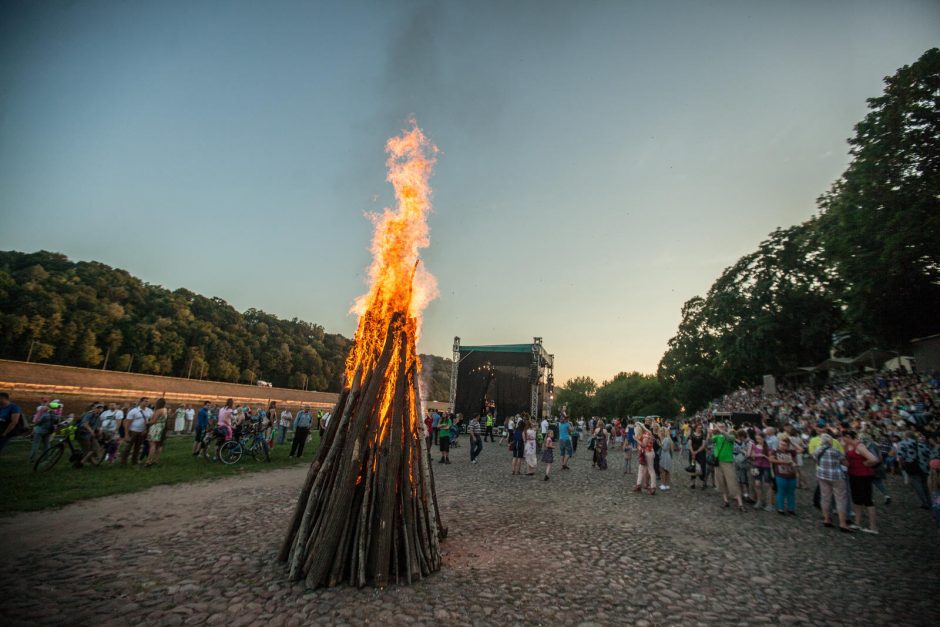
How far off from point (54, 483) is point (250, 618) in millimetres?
8747

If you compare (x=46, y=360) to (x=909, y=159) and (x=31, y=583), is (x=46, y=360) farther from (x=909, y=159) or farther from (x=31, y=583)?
(x=909, y=159)

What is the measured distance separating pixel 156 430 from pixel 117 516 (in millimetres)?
5634

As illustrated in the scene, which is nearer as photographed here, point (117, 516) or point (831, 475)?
point (117, 516)

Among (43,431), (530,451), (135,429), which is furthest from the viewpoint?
(530,451)

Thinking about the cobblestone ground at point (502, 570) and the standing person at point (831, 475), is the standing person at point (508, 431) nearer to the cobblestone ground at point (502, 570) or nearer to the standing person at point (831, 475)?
the cobblestone ground at point (502, 570)

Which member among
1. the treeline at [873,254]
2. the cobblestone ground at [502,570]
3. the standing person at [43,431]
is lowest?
the cobblestone ground at [502,570]

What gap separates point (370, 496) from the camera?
5.00 meters

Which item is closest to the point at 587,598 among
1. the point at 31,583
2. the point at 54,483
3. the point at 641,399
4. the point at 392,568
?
the point at 392,568

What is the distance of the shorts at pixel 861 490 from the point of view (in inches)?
302

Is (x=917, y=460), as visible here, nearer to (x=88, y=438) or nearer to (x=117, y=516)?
(x=117, y=516)

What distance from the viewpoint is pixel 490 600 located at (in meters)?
4.42

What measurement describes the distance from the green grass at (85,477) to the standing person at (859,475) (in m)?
15.0

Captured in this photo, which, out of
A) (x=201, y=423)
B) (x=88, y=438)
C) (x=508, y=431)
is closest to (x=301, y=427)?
(x=201, y=423)

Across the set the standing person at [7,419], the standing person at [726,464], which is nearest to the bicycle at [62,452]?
the standing person at [7,419]
